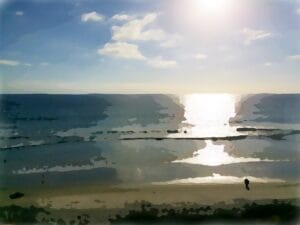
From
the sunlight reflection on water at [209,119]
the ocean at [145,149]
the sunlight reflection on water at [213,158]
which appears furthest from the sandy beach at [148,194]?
the sunlight reflection on water at [209,119]

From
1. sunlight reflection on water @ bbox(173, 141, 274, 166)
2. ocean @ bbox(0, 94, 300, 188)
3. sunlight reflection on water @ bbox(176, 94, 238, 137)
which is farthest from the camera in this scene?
sunlight reflection on water @ bbox(176, 94, 238, 137)

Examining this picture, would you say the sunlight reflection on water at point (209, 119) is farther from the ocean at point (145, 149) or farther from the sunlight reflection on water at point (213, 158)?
the sunlight reflection on water at point (213, 158)

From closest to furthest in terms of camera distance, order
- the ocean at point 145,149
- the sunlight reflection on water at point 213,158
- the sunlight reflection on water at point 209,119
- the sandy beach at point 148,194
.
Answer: the sandy beach at point 148,194
the ocean at point 145,149
the sunlight reflection on water at point 213,158
the sunlight reflection on water at point 209,119

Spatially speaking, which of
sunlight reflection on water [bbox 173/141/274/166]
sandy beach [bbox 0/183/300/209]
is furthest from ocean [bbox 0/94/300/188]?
sandy beach [bbox 0/183/300/209]

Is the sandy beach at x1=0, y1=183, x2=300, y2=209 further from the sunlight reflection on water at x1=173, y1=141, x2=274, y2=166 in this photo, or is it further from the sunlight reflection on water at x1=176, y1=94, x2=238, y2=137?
the sunlight reflection on water at x1=176, y1=94, x2=238, y2=137

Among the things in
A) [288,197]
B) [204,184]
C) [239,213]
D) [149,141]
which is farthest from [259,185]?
[149,141]

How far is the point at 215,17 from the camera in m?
2.19

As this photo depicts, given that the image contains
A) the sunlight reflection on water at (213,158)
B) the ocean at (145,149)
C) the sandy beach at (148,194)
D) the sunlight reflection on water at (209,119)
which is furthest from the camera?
the sunlight reflection on water at (209,119)

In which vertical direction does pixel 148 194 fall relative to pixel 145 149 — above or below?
below

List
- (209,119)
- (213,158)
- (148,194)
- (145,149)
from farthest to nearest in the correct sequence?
(209,119), (145,149), (213,158), (148,194)

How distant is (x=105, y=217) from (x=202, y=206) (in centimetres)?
72

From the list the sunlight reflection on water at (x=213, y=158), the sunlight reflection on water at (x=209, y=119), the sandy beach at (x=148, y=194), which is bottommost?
the sandy beach at (x=148, y=194)

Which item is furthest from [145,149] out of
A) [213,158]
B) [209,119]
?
[209,119]

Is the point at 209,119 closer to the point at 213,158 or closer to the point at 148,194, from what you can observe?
the point at 213,158
